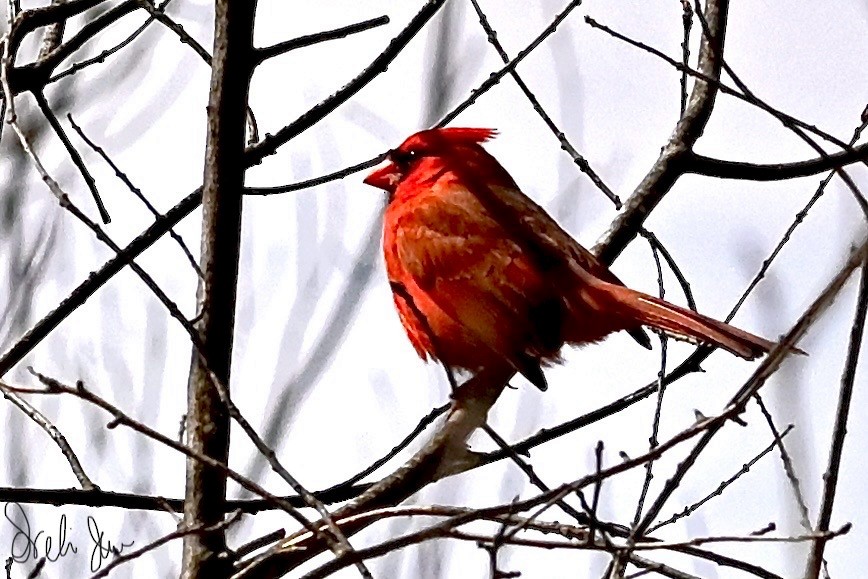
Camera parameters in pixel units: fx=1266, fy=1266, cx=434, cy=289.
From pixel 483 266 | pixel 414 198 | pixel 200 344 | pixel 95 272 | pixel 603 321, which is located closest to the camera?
pixel 200 344

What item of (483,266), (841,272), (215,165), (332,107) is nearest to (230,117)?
(215,165)

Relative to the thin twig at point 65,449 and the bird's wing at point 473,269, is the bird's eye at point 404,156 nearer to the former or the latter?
the bird's wing at point 473,269

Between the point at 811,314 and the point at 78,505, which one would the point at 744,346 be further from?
the point at 78,505

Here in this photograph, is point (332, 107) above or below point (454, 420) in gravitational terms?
above

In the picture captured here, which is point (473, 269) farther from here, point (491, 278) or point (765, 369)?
point (765, 369)

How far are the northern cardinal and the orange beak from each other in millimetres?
72

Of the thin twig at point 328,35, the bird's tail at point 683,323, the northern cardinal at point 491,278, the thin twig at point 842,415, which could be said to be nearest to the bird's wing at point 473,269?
the northern cardinal at point 491,278

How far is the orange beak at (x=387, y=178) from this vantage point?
5398 millimetres

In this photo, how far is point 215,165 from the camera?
3303 millimetres

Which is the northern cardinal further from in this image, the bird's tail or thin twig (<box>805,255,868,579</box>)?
thin twig (<box>805,255,868,579</box>)

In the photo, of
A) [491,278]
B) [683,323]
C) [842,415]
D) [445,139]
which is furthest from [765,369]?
[445,139]

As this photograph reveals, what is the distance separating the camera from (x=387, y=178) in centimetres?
541

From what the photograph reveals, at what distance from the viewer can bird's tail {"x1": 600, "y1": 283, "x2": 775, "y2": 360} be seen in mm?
3818

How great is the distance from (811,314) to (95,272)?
91.8 inches
